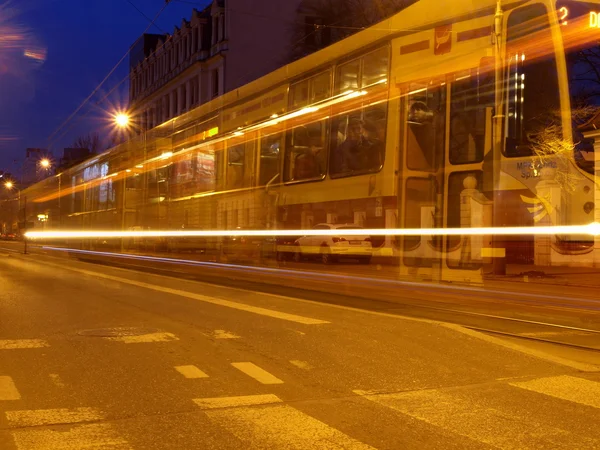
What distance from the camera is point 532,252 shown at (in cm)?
1636

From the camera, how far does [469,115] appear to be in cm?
1442

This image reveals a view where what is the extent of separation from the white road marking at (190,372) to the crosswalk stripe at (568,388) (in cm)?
279

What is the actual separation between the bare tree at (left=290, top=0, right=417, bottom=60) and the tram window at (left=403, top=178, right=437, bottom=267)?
21390 millimetres

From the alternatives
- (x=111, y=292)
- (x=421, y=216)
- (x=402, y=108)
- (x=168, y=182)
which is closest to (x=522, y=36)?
(x=402, y=108)

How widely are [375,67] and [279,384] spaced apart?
33.8 ft

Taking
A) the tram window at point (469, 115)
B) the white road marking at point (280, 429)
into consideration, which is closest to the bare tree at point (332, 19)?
the tram window at point (469, 115)

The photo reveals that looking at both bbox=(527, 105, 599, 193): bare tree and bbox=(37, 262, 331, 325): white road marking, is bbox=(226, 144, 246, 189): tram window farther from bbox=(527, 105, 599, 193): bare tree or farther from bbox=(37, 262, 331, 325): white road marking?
bbox=(527, 105, 599, 193): bare tree

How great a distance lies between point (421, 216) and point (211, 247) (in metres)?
10.3

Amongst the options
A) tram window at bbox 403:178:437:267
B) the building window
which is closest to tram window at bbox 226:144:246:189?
tram window at bbox 403:178:437:267

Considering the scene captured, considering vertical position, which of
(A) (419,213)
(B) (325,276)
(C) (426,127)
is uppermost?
(C) (426,127)

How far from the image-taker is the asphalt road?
4.73m

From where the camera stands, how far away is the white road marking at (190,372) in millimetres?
6516

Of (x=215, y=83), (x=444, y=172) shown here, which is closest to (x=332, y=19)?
(x=215, y=83)

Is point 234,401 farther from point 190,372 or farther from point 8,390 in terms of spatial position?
point 8,390
